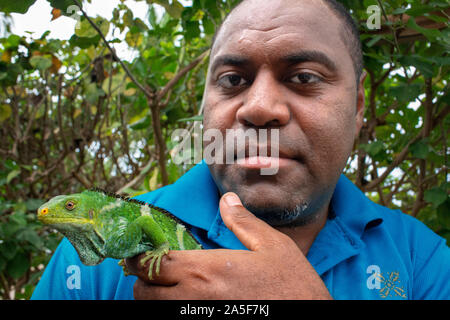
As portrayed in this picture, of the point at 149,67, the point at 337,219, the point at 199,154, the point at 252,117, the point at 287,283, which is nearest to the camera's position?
the point at 287,283

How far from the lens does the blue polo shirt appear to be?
1.25 metres

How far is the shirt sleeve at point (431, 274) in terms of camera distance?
4.68 ft

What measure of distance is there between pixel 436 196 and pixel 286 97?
4.29 feet

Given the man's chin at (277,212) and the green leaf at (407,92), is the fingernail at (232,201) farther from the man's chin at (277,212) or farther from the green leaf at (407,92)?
the green leaf at (407,92)

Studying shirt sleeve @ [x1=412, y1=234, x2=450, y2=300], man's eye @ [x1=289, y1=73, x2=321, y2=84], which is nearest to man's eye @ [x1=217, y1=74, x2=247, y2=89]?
man's eye @ [x1=289, y1=73, x2=321, y2=84]

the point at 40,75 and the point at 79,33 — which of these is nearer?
the point at 79,33

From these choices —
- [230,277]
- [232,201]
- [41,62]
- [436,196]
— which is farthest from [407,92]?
[41,62]

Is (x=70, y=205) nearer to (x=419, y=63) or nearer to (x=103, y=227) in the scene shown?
(x=103, y=227)

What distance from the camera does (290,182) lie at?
114cm

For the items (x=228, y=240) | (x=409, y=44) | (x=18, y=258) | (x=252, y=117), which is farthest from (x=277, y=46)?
(x=18, y=258)

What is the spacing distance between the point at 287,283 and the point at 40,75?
2567mm

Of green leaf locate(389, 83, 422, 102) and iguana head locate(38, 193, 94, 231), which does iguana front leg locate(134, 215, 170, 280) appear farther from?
green leaf locate(389, 83, 422, 102)

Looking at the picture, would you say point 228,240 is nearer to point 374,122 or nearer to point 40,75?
point 374,122

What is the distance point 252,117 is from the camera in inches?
44.1
